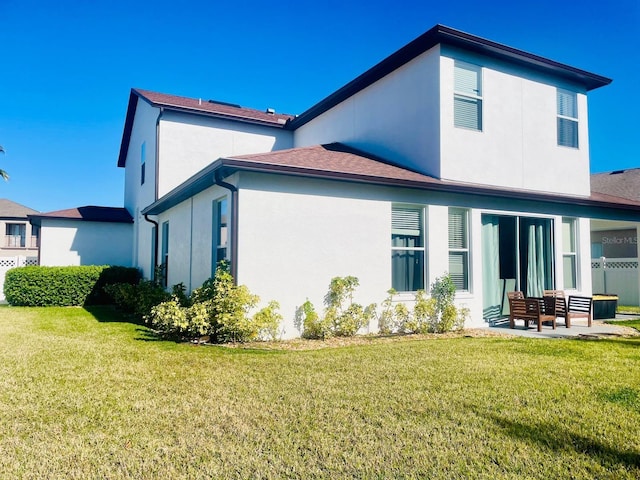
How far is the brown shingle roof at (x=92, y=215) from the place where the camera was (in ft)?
57.5

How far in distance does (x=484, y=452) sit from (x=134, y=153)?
1922cm

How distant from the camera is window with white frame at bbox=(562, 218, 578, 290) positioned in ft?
40.1

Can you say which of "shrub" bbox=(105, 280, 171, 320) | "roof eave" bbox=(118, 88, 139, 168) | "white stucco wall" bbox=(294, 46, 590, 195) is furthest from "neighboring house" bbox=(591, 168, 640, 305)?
"roof eave" bbox=(118, 88, 139, 168)

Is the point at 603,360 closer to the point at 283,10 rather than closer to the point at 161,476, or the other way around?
the point at 161,476

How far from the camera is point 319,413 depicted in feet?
14.0

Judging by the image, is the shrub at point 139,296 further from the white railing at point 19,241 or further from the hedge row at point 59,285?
the white railing at point 19,241

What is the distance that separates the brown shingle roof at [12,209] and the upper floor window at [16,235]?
2.93 feet

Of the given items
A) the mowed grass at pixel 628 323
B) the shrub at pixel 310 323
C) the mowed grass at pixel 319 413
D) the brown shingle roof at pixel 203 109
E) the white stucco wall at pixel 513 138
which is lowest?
the mowed grass at pixel 319 413

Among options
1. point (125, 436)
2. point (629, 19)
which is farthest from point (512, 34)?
point (125, 436)

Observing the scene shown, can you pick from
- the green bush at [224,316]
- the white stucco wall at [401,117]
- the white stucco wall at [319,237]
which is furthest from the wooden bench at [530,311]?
the green bush at [224,316]

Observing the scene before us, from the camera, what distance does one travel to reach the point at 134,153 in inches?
763

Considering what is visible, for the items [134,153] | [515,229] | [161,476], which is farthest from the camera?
[134,153]

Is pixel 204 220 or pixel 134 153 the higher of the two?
pixel 134 153

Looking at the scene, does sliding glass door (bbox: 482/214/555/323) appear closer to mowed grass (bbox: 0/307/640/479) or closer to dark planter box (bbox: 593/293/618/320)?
dark planter box (bbox: 593/293/618/320)
